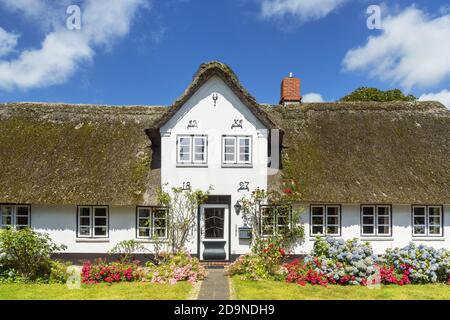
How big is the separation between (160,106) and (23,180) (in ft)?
24.0

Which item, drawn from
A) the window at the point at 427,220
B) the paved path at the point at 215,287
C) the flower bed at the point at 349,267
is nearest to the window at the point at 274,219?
the flower bed at the point at 349,267

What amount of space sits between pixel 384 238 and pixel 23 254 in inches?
539

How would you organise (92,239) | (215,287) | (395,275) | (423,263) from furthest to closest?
1. (92,239)
2. (395,275)
3. (423,263)
4. (215,287)

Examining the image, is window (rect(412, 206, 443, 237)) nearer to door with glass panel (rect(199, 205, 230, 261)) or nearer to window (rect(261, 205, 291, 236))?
window (rect(261, 205, 291, 236))

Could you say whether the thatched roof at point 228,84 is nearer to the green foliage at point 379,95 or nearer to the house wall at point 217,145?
the house wall at point 217,145

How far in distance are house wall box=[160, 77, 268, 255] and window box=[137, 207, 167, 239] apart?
1.12 metres

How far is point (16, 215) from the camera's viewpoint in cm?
1548

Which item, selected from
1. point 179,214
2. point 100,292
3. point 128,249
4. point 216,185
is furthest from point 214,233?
point 100,292

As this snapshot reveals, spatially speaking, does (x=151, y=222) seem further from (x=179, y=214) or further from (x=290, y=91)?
(x=290, y=91)

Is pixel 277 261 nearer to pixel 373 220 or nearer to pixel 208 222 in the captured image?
pixel 208 222

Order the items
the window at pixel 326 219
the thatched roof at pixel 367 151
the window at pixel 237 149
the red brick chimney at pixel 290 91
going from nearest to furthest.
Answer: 1. the thatched roof at pixel 367 151
2. the window at pixel 237 149
3. the window at pixel 326 219
4. the red brick chimney at pixel 290 91

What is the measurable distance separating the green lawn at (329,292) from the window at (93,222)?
6.38m

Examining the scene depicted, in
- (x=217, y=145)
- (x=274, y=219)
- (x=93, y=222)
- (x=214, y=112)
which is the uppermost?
(x=214, y=112)

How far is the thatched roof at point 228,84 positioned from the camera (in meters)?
15.3
